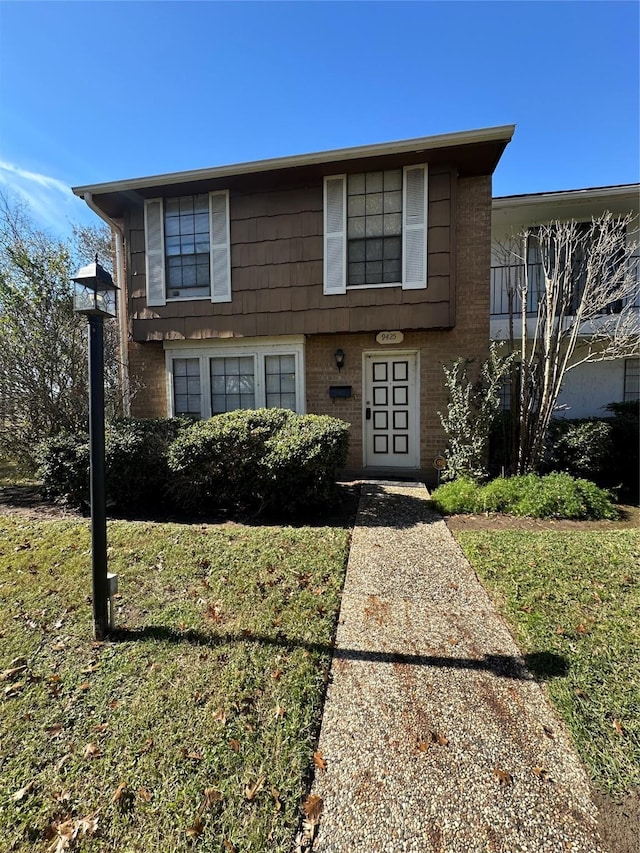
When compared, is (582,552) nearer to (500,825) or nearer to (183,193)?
(500,825)

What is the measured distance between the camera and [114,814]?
5.40 feet

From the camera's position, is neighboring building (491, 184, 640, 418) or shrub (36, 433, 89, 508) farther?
neighboring building (491, 184, 640, 418)

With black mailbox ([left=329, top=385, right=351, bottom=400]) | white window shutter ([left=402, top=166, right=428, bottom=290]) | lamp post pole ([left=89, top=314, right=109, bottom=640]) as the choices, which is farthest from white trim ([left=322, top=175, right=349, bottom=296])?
lamp post pole ([left=89, top=314, right=109, bottom=640])

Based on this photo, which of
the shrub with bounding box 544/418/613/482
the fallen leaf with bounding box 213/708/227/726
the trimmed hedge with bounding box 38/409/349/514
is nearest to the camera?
the fallen leaf with bounding box 213/708/227/726

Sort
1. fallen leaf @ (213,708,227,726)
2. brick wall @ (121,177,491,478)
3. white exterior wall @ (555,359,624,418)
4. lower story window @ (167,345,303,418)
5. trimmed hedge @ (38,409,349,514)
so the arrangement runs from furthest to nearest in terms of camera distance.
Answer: white exterior wall @ (555,359,624,418), lower story window @ (167,345,303,418), brick wall @ (121,177,491,478), trimmed hedge @ (38,409,349,514), fallen leaf @ (213,708,227,726)

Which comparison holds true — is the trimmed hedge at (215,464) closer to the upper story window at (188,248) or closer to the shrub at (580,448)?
the upper story window at (188,248)

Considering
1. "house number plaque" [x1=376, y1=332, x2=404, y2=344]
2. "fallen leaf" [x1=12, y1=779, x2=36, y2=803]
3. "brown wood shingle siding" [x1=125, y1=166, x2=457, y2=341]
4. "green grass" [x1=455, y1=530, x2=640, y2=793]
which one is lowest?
"fallen leaf" [x1=12, y1=779, x2=36, y2=803]

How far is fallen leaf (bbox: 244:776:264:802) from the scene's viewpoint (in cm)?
169

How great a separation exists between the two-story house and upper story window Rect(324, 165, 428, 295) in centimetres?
2

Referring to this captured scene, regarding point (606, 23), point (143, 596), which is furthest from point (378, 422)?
point (606, 23)

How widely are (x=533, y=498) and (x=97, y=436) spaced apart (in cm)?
551

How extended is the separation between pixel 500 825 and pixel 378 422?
21.8 feet

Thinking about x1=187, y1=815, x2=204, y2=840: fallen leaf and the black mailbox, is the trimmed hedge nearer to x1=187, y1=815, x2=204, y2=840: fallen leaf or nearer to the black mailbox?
the black mailbox

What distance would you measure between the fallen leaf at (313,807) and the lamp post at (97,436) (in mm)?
1851
